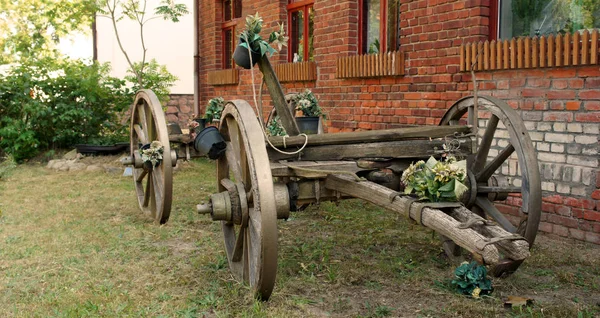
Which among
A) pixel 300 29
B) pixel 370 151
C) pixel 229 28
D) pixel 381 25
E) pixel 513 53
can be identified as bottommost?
pixel 370 151

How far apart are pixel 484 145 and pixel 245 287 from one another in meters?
1.76

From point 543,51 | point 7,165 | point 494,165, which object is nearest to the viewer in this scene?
point 494,165

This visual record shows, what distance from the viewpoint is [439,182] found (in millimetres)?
3133

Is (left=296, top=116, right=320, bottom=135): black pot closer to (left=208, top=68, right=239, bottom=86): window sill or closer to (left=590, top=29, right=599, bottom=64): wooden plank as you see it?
(left=590, top=29, right=599, bottom=64): wooden plank

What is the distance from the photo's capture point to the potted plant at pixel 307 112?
5.64 m

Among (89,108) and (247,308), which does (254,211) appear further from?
(89,108)

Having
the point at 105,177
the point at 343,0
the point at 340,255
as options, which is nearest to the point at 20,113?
the point at 105,177

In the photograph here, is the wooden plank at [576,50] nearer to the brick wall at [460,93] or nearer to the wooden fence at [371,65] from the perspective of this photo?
the brick wall at [460,93]

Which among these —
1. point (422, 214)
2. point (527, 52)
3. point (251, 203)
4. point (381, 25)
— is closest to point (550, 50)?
point (527, 52)

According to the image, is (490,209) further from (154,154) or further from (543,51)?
(154,154)

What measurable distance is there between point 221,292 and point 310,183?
0.79 metres

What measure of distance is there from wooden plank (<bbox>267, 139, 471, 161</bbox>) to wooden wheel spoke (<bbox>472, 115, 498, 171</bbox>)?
265 millimetres

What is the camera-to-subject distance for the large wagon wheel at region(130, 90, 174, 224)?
4918mm

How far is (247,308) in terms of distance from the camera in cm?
327
